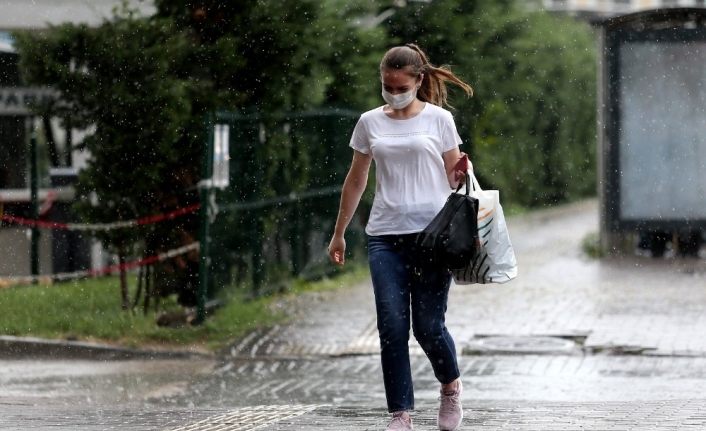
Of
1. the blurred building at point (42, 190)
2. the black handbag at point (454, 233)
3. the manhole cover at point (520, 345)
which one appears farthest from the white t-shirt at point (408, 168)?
the blurred building at point (42, 190)

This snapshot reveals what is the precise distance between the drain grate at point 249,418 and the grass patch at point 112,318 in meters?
3.65

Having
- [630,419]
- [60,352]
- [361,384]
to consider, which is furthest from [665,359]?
[60,352]

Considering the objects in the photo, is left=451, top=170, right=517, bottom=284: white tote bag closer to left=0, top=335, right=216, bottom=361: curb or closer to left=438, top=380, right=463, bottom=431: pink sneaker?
left=438, top=380, right=463, bottom=431: pink sneaker

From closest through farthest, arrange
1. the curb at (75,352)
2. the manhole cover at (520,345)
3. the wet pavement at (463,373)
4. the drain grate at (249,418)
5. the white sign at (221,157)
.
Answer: the drain grate at (249,418)
the wet pavement at (463,373)
the manhole cover at (520,345)
the curb at (75,352)
the white sign at (221,157)

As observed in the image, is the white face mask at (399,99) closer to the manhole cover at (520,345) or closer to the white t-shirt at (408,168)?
the white t-shirt at (408,168)

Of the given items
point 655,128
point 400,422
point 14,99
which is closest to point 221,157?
point 14,99

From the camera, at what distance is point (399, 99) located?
6.43 metres

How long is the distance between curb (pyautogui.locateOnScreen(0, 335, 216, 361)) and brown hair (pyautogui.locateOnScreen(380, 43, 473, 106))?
5005 mm

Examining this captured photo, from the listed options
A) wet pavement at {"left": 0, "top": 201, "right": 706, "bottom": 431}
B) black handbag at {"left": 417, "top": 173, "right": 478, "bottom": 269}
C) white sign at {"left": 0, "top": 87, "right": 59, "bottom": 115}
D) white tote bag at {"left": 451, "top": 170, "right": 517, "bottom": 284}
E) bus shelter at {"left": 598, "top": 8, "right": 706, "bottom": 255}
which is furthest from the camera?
bus shelter at {"left": 598, "top": 8, "right": 706, "bottom": 255}

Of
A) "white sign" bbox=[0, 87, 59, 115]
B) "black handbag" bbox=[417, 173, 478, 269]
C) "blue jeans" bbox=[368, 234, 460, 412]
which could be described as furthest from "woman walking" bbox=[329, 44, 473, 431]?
"white sign" bbox=[0, 87, 59, 115]

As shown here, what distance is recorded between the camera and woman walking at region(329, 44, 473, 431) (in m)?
6.44

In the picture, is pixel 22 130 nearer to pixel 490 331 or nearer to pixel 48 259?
pixel 48 259

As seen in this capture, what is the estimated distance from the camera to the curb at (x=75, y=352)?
11.2 meters

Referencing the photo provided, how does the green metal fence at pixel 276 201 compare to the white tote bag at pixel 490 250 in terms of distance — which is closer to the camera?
the white tote bag at pixel 490 250
